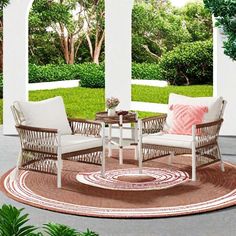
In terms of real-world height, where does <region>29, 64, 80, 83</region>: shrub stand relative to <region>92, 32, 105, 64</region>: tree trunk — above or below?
below

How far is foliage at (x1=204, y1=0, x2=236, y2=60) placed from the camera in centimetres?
824

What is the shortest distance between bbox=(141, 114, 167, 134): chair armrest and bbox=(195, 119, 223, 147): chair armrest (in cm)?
67

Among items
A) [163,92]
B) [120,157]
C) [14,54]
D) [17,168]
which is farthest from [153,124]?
[163,92]

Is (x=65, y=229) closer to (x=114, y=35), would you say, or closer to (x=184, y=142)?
(x=184, y=142)

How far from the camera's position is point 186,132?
6812 millimetres

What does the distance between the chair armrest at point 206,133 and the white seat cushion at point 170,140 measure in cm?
10

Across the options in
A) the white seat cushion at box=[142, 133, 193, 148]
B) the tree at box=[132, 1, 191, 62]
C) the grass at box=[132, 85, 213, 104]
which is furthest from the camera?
the tree at box=[132, 1, 191, 62]

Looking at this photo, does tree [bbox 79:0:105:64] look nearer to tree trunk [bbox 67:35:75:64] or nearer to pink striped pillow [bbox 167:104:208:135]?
tree trunk [bbox 67:35:75:64]

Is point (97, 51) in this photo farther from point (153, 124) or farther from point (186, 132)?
point (186, 132)

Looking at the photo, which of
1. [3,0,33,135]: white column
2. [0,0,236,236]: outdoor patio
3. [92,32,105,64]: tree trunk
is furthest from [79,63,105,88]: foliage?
Answer: [3,0,33,135]: white column

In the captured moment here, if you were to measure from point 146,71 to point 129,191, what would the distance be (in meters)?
12.1

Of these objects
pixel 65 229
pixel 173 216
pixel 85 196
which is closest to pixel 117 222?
pixel 173 216

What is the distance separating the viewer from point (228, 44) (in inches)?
338

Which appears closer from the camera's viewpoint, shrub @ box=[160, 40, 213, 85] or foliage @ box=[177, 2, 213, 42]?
shrub @ box=[160, 40, 213, 85]
